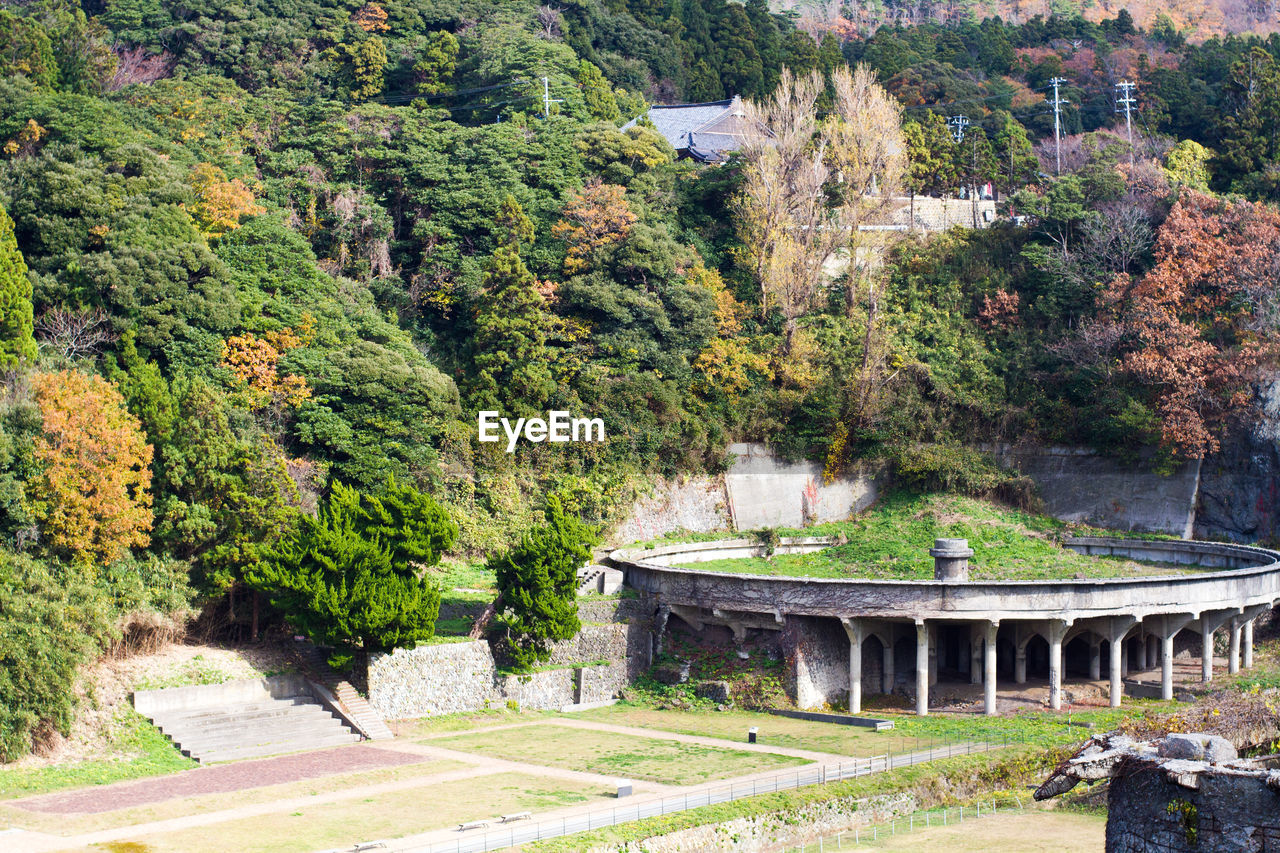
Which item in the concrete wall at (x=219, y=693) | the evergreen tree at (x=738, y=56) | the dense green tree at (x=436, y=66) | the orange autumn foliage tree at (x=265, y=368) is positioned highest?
the evergreen tree at (x=738, y=56)

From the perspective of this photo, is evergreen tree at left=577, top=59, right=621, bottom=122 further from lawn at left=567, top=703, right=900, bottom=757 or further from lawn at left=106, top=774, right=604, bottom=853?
lawn at left=106, top=774, right=604, bottom=853

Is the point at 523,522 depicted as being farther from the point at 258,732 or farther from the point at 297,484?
the point at 258,732

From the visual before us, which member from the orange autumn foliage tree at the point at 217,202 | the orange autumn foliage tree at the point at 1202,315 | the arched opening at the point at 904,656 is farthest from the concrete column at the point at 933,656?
the orange autumn foliage tree at the point at 217,202

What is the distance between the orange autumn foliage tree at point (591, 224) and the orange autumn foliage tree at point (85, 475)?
21.6 m

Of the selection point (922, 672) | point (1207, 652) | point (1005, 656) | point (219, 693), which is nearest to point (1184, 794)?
point (922, 672)

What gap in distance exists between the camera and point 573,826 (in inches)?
1043

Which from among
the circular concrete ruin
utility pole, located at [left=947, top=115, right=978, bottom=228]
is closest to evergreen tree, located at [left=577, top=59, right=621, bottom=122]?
utility pole, located at [left=947, top=115, right=978, bottom=228]

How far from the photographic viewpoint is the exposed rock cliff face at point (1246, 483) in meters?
50.4

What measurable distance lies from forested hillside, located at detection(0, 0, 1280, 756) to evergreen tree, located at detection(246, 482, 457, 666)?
0.50 ft

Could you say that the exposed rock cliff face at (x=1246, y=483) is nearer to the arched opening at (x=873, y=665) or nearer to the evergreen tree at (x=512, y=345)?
the arched opening at (x=873, y=665)

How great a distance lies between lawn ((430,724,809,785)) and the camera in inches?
1224

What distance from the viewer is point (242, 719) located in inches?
1321

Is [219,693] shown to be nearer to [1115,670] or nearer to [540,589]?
[540,589]

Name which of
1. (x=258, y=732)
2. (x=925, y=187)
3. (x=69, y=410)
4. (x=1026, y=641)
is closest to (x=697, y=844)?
(x=258, y=732)
